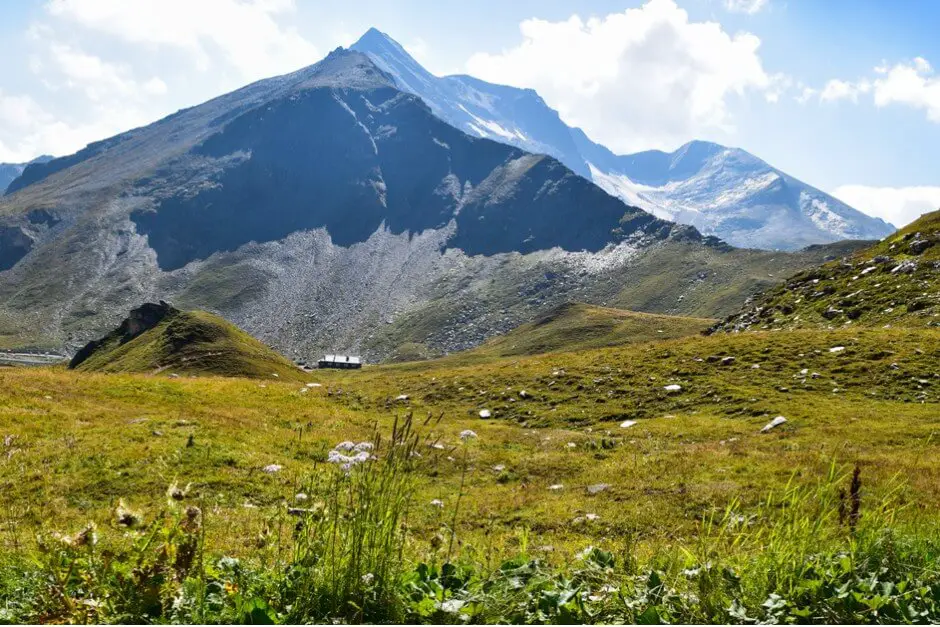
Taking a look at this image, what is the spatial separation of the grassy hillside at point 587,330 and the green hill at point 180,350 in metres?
72.6

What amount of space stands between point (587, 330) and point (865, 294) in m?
99.8

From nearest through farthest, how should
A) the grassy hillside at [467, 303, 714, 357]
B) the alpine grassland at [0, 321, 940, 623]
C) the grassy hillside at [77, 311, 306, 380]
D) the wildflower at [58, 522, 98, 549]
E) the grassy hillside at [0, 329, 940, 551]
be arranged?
the wildflower at [58, 522, 98, 549]
the alpine grassland at [0, 321, 940, 623]
the grassy hillside at [0, 329, 940, 551]
the grassy hillside at [77, 311, 306, 380]
the grassy hillside at [467, 303, 714, 357]

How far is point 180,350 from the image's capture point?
69.5 m

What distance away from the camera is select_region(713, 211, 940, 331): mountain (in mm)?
38719

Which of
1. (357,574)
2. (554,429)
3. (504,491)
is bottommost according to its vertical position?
(554,429)

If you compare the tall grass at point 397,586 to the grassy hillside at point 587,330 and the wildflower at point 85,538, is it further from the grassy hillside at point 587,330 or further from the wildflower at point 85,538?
the grassy hillside at point 587,330

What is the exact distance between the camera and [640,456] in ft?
66.0

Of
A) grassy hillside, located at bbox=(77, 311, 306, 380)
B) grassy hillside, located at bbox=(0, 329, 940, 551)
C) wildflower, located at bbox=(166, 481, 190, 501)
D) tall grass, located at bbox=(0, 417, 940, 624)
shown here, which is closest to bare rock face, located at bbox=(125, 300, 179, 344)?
grassy hillside, located at bbox=(77, 311, 306, 380)

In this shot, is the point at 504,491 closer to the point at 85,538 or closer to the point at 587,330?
the point at 85,538

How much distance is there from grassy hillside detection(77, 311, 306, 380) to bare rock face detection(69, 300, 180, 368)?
7.35ft

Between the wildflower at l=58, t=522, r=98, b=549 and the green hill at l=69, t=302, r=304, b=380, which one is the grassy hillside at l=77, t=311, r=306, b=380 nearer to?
the green hill at l=69, t=302, r=304, b=380

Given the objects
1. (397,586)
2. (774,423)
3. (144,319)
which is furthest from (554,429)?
(144,319)

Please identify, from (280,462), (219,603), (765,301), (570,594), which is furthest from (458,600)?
(765,301)

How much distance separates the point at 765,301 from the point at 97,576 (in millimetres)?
55176
